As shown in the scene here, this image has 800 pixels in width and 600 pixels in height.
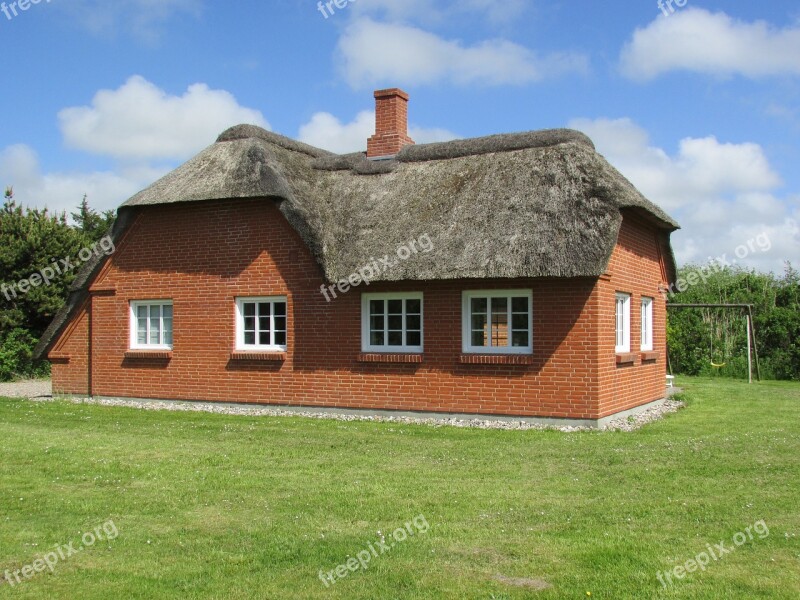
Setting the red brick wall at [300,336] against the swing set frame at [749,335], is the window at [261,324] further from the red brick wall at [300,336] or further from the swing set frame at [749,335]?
the swing set frame at [749,335]

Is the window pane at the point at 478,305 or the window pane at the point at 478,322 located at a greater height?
the window pane at the point at 478,305

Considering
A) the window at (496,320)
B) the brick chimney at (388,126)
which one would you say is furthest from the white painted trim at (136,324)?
the window at (496,320)

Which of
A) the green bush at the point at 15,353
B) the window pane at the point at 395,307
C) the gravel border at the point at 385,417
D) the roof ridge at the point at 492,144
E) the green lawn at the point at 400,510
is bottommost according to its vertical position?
the green lawn at the point at 400,510

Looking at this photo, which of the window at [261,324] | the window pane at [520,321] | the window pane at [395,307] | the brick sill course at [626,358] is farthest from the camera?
the window at [261,324]

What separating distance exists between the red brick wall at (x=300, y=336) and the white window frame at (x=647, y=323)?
16.0 inches

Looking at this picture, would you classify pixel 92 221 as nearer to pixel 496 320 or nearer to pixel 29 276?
pixel 29 276

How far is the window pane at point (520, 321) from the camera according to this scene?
1457 cm

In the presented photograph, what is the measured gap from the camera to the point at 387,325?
15648 millimetres

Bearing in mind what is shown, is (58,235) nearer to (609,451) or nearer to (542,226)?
(542,226)

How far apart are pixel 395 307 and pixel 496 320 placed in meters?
1.95

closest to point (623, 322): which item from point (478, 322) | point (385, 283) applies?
point (478, 322)

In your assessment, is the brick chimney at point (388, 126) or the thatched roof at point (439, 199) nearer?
the thatched roof at point (439, 199)

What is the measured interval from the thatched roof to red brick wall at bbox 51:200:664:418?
1.63ft

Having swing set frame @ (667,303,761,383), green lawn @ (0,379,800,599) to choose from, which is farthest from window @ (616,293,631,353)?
swing set frame @ (667,303,761,383)
